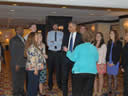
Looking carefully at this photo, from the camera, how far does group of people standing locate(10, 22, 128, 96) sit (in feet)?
11.7

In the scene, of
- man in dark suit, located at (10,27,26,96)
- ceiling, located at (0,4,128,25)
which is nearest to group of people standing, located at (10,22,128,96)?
man in dark suit, located at (10,27,26,96)

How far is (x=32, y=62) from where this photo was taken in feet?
12.8

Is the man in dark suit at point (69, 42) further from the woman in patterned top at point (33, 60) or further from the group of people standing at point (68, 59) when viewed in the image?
the woman in patterned top at point (33, 60)

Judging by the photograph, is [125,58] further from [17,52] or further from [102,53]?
[17,52]

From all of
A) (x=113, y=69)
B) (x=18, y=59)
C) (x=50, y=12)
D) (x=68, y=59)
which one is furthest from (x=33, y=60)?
(x=50, y=12)

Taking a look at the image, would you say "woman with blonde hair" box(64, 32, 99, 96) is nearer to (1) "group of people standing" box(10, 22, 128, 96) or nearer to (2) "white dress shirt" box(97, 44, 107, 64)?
(1) "group of people standing" box(10, 22, 128, 96)

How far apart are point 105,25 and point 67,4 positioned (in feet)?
30.7

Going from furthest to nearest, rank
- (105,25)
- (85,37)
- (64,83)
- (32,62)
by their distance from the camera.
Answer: (105,25) → (64,83) → (32,62) → (85,37)

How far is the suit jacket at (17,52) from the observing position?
431cm

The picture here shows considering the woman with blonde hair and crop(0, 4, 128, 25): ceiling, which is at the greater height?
crop(0, 4, 128, 25): ceiling

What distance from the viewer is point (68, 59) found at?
4.38m

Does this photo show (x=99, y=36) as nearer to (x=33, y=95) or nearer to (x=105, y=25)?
(x=33, y=95)

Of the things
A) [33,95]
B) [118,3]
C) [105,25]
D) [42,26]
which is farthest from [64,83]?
[42,26]

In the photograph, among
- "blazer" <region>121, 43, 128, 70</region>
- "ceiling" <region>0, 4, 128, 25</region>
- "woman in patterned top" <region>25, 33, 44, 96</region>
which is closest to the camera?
"woman in patterned top" <region>25, 33, 44, 96</region>
